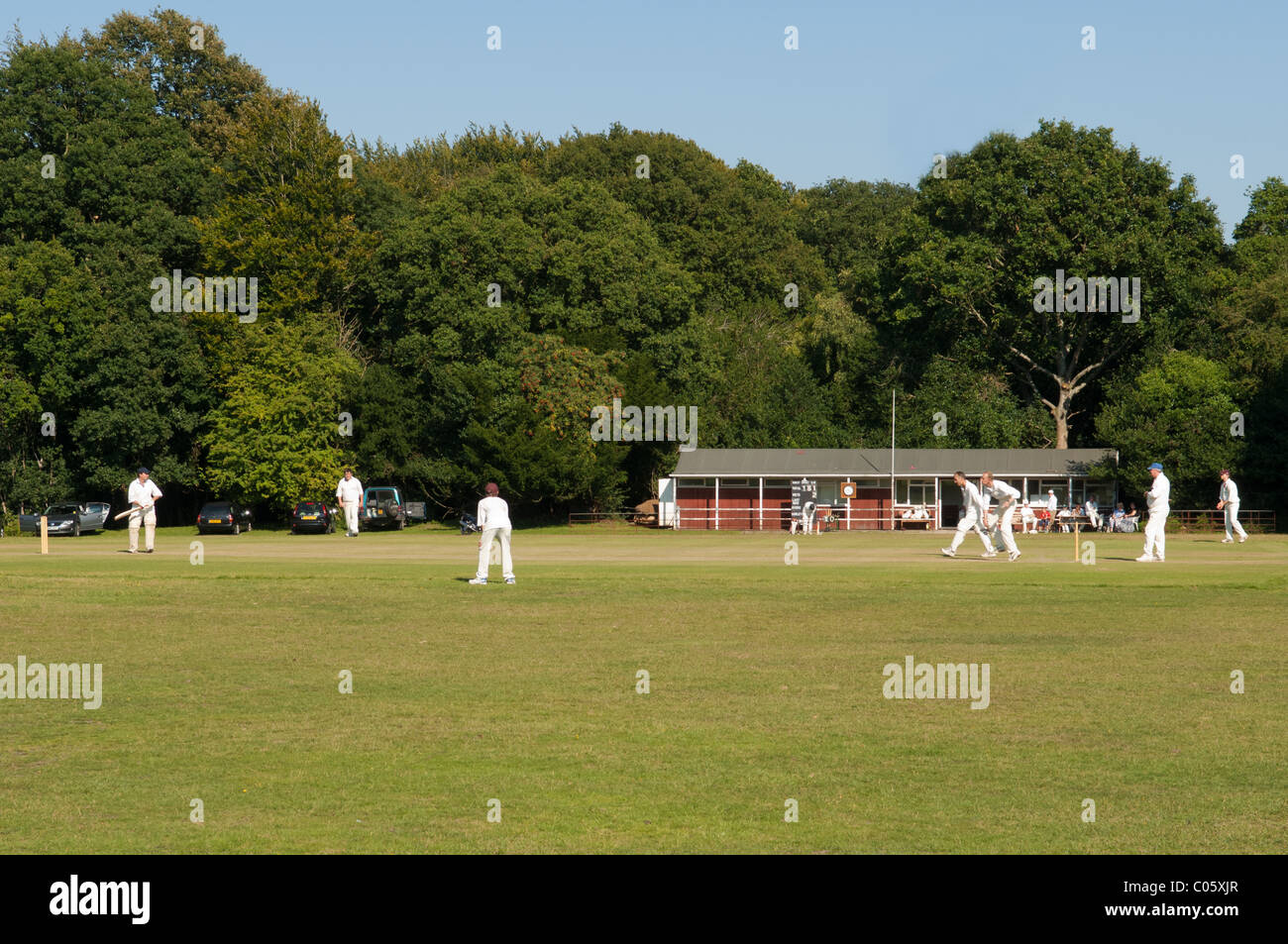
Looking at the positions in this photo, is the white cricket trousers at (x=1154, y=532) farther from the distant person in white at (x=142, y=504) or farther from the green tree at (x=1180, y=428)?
the green tree at (x=1180, y=428)

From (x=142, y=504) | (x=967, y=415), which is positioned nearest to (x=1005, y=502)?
(x=142, y=504)

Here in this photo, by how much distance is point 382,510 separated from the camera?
226 feet

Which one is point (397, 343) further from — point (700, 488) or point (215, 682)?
point (215, 682)

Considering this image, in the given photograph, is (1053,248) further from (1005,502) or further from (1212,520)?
(1005,502)

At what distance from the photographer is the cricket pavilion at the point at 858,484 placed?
2830 inches

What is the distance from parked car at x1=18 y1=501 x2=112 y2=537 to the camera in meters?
65.4

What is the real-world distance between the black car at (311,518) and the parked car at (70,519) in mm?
11021

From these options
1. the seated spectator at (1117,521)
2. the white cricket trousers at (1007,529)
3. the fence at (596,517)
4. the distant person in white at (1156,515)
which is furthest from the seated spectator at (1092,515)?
the white cricket trousers at (1007,529)

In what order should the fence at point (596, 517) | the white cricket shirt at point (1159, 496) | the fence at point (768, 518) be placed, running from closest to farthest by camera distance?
the white cricket shirt at point (1159, 496) → the fence at point (596, 517) → the fence at point (768, 518)

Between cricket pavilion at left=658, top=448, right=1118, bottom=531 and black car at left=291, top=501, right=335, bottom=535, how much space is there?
18.5 metres

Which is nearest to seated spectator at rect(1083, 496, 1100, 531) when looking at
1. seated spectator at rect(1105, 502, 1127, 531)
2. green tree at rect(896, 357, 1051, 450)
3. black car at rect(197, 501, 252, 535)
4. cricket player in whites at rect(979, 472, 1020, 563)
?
seated spectator at rect(1105, 502, 1127, 531)

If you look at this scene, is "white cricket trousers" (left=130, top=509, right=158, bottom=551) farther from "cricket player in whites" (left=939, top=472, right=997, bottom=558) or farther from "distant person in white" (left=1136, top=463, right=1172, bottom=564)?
"distant person in white" (left=1136, top=463, right=1172, bottom=564)

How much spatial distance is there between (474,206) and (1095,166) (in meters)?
34.9
